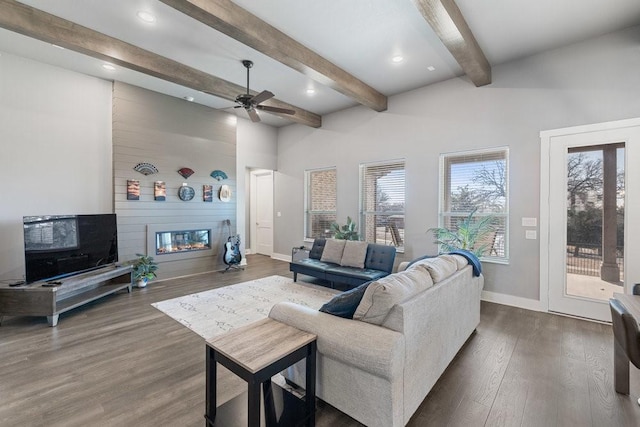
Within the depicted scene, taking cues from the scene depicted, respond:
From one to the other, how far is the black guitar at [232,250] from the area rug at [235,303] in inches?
47.1

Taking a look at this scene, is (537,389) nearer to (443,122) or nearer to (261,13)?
(443,122)

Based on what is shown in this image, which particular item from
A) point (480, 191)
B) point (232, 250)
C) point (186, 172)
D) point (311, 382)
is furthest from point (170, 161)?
point (480, 191)

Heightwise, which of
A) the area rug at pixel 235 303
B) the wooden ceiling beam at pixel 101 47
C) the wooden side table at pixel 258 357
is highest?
the wooden ceiling beam at pixel 101 47

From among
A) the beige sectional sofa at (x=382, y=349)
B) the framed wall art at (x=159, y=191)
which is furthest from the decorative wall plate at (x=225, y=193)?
the beige sectional sofa at (x=382, y=349)

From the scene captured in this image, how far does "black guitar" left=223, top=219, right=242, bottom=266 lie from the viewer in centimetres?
637

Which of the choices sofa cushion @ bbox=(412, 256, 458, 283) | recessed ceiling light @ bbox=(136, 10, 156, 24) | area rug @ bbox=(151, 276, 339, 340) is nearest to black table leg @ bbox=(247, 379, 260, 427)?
sofa cushion @ bbox=(412, 256, 458, 283)

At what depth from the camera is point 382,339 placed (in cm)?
165

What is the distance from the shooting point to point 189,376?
96.0 inches

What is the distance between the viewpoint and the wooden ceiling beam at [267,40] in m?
2.80

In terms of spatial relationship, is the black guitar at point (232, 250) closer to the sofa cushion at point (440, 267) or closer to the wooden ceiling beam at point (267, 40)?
the wooden ceiling beam at point (267, 40)

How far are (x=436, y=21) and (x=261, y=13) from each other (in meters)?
1.89

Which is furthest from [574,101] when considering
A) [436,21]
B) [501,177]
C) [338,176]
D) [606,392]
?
[338,176]

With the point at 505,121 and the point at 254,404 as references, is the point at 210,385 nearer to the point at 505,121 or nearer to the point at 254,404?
the point at 254,404

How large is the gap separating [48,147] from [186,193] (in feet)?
7.05
